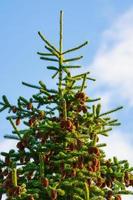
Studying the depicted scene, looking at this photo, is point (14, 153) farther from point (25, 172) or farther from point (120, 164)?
point (120, 164)

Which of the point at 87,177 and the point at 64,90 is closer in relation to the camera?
the point at 87,177

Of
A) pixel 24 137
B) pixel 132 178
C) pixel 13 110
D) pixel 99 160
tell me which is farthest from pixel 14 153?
pixel 132 178

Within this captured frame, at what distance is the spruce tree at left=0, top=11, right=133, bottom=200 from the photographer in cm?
1219

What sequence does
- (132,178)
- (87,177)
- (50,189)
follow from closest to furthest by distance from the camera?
(50,189), (87,177), (132,178)

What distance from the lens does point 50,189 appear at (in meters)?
11.5

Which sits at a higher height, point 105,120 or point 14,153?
point 105,120

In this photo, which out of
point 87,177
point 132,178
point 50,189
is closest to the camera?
point 50,189

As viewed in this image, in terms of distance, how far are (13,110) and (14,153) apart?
1451mm

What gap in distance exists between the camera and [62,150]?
13078 millimetres

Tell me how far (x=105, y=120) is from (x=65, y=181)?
233 centimetres

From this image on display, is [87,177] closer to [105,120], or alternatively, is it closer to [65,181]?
[65,181]

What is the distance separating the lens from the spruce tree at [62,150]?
1219cm

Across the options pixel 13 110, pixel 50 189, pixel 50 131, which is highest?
pixel 13 110

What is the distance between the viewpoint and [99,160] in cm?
1307
